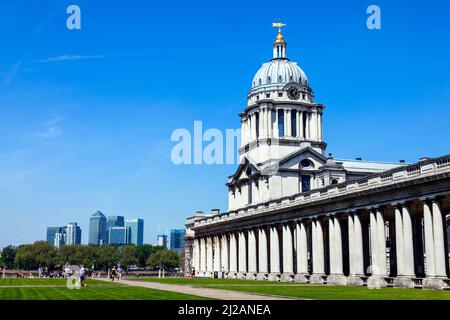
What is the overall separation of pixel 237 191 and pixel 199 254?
18427 mm

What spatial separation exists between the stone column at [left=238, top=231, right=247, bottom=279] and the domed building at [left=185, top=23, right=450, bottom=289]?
19 centimetres

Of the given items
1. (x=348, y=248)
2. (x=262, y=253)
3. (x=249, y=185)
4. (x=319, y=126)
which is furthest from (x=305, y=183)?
(x=348, y=248)

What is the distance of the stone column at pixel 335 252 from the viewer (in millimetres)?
74588

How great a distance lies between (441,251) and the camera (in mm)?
57312

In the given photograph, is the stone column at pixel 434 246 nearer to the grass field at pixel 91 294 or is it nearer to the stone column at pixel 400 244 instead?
the stone column at pixel 400 244

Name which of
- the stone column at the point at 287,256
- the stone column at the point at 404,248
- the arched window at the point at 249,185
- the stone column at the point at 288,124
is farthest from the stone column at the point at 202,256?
the stone column at the point at 404,248

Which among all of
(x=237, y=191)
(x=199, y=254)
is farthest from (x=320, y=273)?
(x=199, y=254)

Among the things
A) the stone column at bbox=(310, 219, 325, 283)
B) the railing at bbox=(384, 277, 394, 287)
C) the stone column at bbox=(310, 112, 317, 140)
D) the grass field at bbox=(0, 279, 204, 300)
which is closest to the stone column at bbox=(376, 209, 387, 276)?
the railing at bbox=(384, 277, 394, 287)

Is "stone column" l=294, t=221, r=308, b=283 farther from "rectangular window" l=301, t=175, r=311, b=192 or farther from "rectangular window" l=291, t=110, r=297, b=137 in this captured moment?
→ "rectangular window" l=291, t=110, r=297, b=137

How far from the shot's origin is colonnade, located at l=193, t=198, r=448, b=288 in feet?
195

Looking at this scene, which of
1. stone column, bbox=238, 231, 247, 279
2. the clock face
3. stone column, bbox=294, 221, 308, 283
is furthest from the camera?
the clock face
